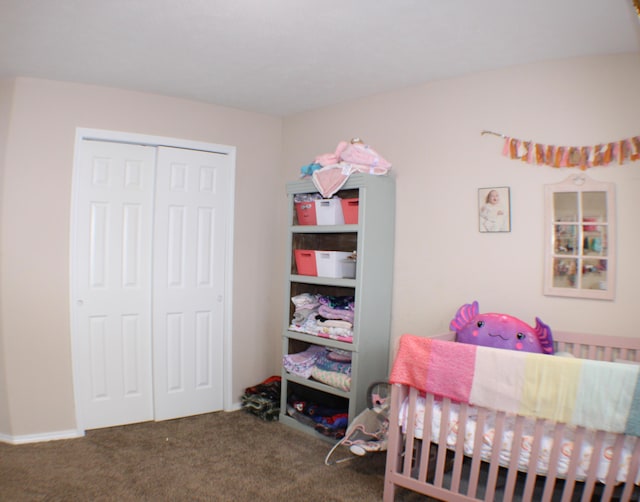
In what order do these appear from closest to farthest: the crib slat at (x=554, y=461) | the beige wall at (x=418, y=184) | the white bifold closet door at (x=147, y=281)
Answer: the crib slat at (x=554, y=461), the beige wall at (x=418, y=184), the white bifold closet door at (x=147, y=281)

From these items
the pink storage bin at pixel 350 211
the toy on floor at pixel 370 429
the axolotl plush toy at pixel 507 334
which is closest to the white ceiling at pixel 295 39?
the pink storage bin at pixel 350 211

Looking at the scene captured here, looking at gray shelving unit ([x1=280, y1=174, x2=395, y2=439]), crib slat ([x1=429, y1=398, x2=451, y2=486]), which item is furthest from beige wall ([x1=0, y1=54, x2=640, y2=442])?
crib slat ([x1=429, y1=398, x2=451, y2=486])

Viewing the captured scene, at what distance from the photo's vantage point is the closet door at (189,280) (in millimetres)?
3305

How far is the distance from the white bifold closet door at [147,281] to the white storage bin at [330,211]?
33.9 inches

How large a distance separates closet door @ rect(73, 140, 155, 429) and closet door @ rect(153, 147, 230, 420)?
9 centimetres

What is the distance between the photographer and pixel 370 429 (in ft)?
8.62

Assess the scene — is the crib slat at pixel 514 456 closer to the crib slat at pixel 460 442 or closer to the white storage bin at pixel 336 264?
the crib slat at pixel 460 442

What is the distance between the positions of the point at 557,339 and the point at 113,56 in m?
2.85

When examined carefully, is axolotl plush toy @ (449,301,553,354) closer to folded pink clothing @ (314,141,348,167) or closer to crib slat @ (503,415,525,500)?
crib slat @ (503,415,525,500)

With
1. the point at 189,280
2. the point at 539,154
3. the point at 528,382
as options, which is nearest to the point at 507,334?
the point at 528,382

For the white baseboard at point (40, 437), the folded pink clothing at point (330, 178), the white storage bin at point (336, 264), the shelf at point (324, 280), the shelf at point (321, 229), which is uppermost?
the folded pink clothing at point (330, 178)

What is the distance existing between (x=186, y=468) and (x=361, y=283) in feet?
4.76

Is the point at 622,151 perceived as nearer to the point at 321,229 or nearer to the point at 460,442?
the point at 460,442

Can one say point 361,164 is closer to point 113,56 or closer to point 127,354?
point 113,56
